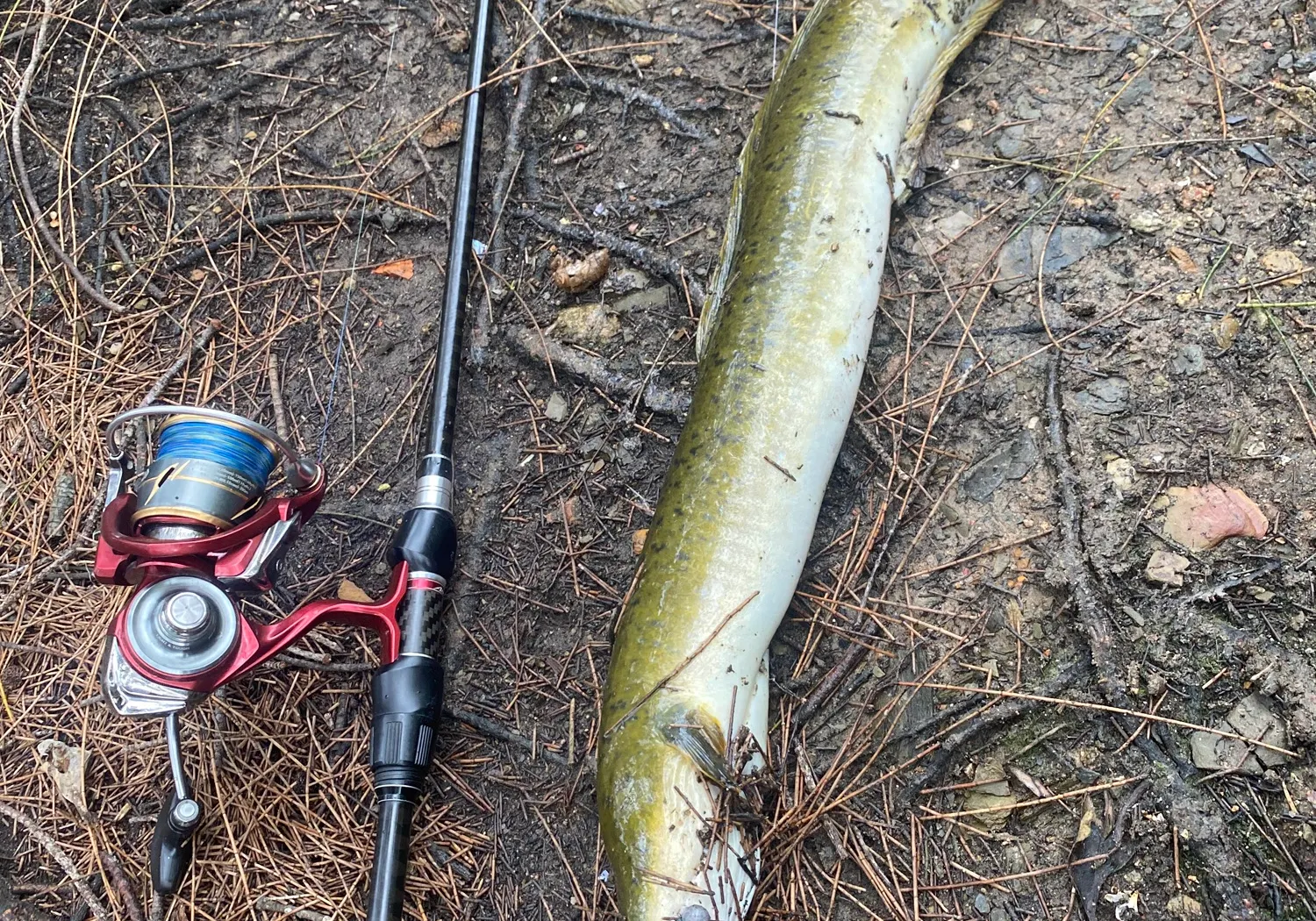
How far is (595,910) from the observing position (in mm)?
2457

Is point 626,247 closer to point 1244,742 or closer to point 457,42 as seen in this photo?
point 457,42

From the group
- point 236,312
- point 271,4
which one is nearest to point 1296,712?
point 236,312

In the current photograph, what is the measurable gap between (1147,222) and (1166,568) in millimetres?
1195

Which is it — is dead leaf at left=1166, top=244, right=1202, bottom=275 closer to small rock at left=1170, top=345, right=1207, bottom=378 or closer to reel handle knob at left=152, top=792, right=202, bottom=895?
small rock at left=1170, top=345, right=1207, bottom=378

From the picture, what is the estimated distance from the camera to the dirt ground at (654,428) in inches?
93.8

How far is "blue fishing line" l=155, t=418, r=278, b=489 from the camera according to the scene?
7.77ft

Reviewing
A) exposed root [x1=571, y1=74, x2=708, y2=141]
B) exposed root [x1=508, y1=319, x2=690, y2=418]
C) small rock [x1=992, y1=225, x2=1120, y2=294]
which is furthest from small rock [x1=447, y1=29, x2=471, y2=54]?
small rock [x1=992, y1=225, x2=1120, y2=294]

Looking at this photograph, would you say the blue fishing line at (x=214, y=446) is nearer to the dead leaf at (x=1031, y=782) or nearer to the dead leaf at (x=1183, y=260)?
the dead leaf at (x=1031, y=782)

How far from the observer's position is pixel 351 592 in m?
2.83

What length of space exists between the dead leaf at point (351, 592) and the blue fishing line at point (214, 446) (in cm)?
52

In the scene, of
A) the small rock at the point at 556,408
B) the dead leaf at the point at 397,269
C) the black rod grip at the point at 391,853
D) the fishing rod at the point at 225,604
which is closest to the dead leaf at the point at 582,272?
the small rock at the point at 556,408

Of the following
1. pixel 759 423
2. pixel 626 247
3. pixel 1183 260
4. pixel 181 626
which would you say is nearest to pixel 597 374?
pixel 626 247

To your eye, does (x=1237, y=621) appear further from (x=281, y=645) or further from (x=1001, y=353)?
(x=281, y=645)

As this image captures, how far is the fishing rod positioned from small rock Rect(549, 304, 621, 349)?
0.87 meters
